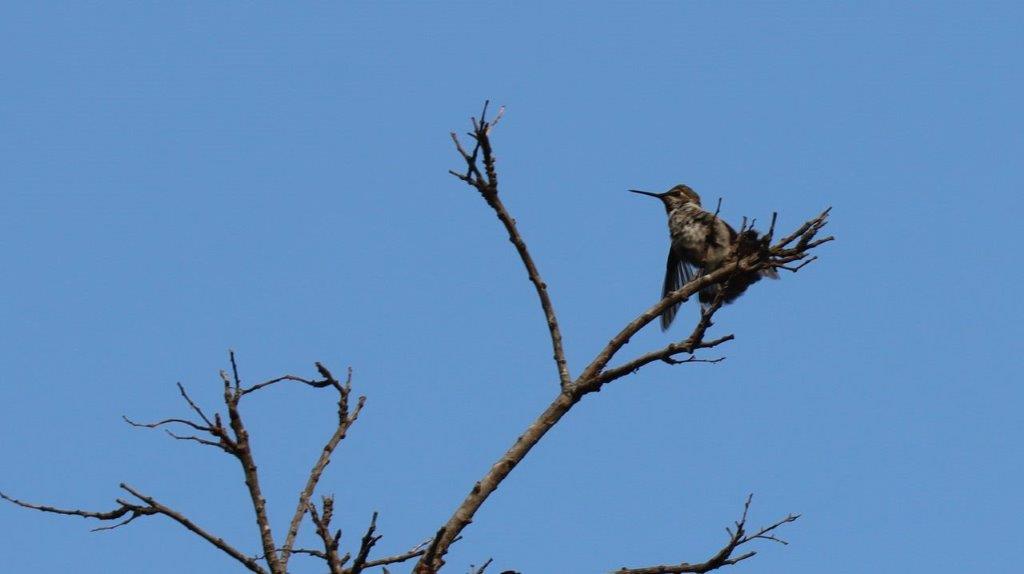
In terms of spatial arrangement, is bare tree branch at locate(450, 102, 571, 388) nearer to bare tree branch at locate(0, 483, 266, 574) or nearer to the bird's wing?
bare tree branch at locate(0, 483, 266, 574)

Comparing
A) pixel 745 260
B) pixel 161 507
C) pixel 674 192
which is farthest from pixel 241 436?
pixel 674 192

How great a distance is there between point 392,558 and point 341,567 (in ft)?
3.06

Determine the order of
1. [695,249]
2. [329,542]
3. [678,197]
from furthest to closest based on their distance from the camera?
[678,197] → [695,249] → [329,542]

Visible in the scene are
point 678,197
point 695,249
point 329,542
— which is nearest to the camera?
point 329,542

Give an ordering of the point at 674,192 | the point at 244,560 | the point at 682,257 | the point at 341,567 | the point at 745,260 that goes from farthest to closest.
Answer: the point at 674,192 → the point at 682,257 → the point at 745,260 → the point at 244,560 → the point at 341,567

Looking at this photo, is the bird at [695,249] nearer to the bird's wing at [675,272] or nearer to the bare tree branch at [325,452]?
the bird's wing at [675,272]

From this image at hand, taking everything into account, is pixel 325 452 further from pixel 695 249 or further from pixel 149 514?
pixel 695 249

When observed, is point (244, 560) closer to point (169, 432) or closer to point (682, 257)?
point (169, 432)

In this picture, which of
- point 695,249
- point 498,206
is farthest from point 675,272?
point 498,206

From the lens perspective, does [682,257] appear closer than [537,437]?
No

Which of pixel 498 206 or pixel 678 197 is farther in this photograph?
pixel 678 197

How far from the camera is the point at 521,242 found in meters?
5.54

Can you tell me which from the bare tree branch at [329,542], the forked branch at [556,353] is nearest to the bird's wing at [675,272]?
the forked branch at [556,353]

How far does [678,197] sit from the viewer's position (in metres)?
11.2
